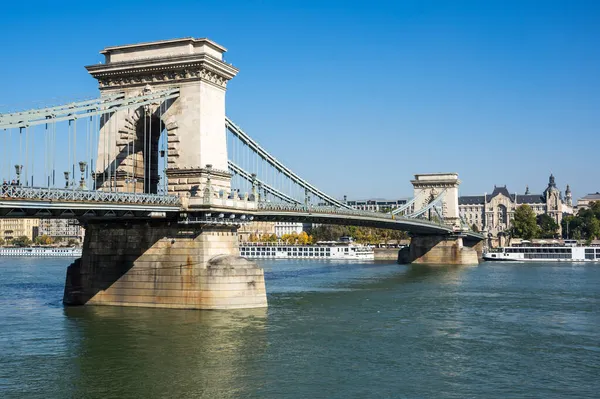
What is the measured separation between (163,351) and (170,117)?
1580cm

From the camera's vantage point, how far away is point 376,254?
127312 millimetres

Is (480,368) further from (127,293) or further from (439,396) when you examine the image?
(127,293)

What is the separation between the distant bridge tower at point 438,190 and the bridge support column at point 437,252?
8550 millimetres

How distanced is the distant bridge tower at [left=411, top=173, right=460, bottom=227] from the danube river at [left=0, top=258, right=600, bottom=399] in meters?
68.5

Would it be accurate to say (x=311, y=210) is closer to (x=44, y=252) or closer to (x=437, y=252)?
(x=437, y=252)

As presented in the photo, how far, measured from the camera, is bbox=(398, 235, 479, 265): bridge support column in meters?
101

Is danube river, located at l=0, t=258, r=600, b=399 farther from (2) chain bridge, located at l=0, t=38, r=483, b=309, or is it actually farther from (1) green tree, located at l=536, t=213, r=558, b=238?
(1) green tree, located at l=536, t=213, r=558, b=238

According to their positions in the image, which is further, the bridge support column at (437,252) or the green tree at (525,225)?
the green tree at (525,225)

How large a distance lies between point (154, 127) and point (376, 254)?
9037 centimetres

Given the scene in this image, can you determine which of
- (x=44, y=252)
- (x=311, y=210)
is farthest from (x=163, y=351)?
(x=44, y=252)

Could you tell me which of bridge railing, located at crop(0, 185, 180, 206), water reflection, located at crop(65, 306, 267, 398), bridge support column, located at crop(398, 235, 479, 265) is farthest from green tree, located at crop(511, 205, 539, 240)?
bridge railing, located at crop(0, 185, 180, 206)

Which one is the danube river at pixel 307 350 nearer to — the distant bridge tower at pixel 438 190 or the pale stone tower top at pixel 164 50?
the pale stone tower top at pixel 164 50

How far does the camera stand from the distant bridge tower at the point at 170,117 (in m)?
37.9

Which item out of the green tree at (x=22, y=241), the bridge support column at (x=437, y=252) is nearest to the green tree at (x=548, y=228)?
the bridge support column at (x=437, y=252)
